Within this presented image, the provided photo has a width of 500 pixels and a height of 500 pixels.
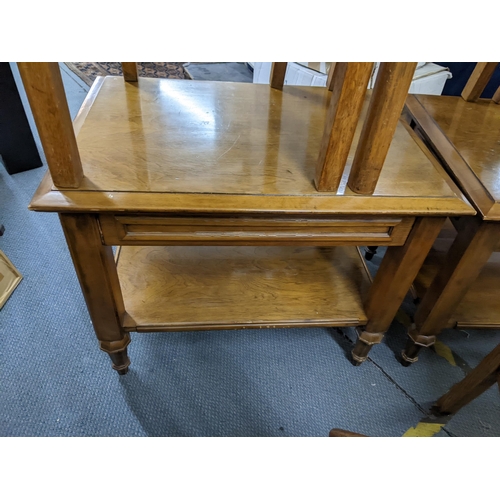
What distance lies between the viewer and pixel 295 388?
3.71 ft

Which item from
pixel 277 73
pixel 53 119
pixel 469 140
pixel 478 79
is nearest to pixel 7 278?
pixel 53 119

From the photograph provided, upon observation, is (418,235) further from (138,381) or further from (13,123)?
(13,123)

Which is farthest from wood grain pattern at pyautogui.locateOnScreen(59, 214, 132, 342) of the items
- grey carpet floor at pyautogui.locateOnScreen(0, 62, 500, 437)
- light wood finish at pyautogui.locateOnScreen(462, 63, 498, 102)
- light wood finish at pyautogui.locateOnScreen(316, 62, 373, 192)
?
light wood finish at pyautogui.locateOnScreen(462, 63, 498, 102)

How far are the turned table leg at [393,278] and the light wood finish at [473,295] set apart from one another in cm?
14

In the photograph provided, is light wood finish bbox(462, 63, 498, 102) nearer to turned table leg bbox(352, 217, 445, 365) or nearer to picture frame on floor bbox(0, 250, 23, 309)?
turned table leg bbox(352, 217, 445, 365)

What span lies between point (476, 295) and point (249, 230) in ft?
2.66

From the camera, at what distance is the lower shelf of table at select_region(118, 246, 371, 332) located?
3.29 ft

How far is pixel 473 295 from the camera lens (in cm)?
116

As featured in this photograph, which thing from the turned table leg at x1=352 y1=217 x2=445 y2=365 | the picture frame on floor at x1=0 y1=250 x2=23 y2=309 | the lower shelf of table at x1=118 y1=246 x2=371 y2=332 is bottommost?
the picture frame on floor at x1=0 y1=250 x2=23 y2=309

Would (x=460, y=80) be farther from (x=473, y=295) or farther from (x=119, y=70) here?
(x=119, y=70)

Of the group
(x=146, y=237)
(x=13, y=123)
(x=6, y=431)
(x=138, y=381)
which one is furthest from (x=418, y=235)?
(x=13, y=123)

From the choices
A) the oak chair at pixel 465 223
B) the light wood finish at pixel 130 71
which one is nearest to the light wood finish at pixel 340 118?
the oak chair at pixel 465 223

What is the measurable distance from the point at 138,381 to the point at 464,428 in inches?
37.4
